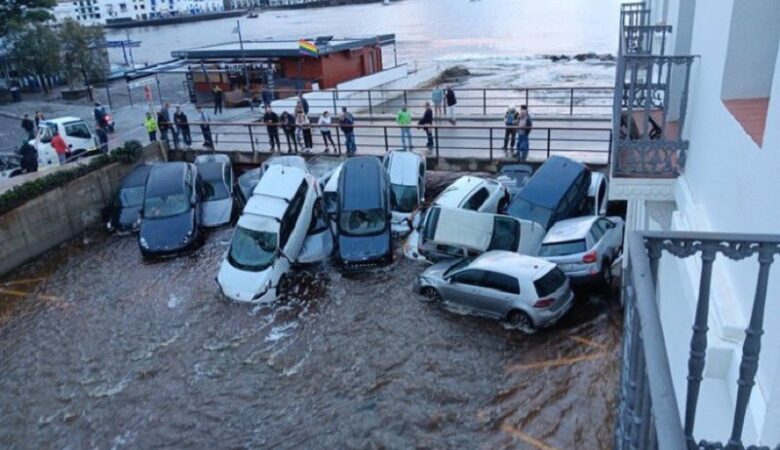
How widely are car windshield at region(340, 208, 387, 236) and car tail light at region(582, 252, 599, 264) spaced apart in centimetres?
488

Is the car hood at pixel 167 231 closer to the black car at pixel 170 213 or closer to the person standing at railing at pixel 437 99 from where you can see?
the black car at pixel 170 213

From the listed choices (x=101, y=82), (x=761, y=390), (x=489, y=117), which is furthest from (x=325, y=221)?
(x=101, y=82)

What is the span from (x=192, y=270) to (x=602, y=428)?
1052cm

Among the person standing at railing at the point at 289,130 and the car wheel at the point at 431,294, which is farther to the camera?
the person standing at railing at the point at 289,130

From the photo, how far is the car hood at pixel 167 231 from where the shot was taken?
16.2 metres

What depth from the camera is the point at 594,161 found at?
16.9 meters

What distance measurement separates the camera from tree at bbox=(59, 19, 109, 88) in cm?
4191

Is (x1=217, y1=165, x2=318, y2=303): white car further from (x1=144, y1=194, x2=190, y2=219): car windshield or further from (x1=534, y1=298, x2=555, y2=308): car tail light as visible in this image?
(x1=534, y1=298, x2=555, y2=308): car tail light

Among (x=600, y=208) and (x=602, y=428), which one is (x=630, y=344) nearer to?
(x=602, y=428)

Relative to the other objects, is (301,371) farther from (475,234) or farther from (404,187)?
(404,187)

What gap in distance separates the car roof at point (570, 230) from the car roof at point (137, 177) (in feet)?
39.9

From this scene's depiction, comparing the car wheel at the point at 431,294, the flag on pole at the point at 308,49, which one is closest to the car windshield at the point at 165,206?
the car wheel at the point at 431,294

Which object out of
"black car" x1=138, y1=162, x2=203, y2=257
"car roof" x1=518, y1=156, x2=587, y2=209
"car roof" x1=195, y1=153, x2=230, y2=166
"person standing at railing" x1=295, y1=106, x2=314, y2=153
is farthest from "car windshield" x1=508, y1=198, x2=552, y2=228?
"car roof" x1=195, y1=153, x2=230, y2=166

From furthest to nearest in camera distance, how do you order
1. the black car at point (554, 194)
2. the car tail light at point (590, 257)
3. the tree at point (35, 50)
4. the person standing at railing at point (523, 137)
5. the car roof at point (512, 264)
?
1. the tree at point (35, 50)
2. the person standing at railing at point (523, 137)
3. the black car at point (554, 194)
4. the car tail light at point (590, 257)
5. the car roof at point (512, 264)
